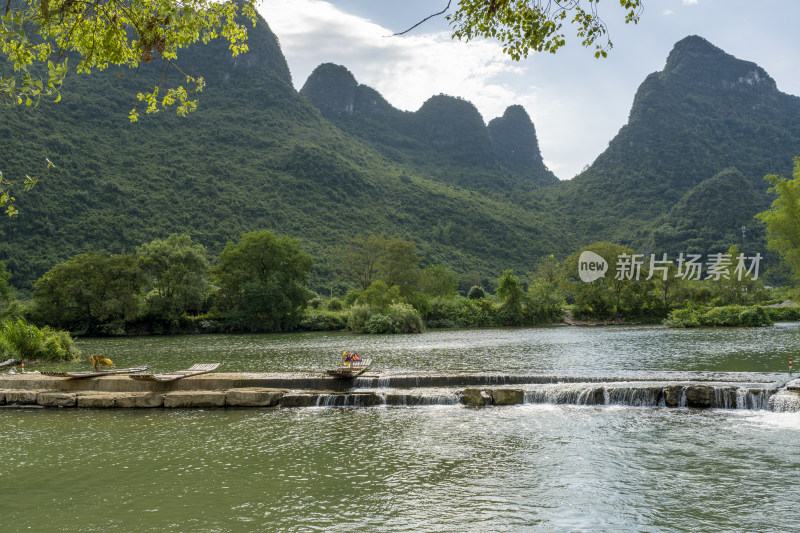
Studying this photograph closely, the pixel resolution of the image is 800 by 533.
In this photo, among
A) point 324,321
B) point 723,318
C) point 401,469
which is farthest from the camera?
point 324,321

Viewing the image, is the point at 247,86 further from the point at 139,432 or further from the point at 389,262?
the point at 139,432

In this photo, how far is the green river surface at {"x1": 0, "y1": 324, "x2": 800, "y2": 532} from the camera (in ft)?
25.4

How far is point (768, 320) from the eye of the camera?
46.2 meters

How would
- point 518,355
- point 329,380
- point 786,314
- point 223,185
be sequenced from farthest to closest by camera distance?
point 223,185 → point 786,314 → point 518,355 → point 329,380

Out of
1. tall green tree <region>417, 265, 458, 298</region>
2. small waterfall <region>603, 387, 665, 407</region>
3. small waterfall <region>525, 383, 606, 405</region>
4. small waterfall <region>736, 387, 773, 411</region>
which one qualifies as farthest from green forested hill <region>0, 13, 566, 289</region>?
small waterfall <region>736, 387, 773, 411</region>

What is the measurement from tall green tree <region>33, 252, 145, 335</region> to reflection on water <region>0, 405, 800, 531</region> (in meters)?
37.0

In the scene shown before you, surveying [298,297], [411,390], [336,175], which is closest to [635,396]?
[411,390]

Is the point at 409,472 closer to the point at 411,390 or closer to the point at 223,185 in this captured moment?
the point at 411,390

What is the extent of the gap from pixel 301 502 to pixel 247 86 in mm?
164481

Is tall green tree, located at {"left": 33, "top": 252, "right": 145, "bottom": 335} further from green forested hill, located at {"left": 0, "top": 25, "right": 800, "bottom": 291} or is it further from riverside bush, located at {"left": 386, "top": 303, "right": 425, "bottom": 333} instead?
riverside bush, located at {"left": 386, "top": 303, "right": 425, "bottom": 333}

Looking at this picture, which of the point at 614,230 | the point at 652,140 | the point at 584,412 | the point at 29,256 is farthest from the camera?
the point at 652,140

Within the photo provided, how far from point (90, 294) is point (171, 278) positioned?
7277mm

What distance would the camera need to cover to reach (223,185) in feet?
339

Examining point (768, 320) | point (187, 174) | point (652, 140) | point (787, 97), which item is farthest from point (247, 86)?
point (787, 97)
